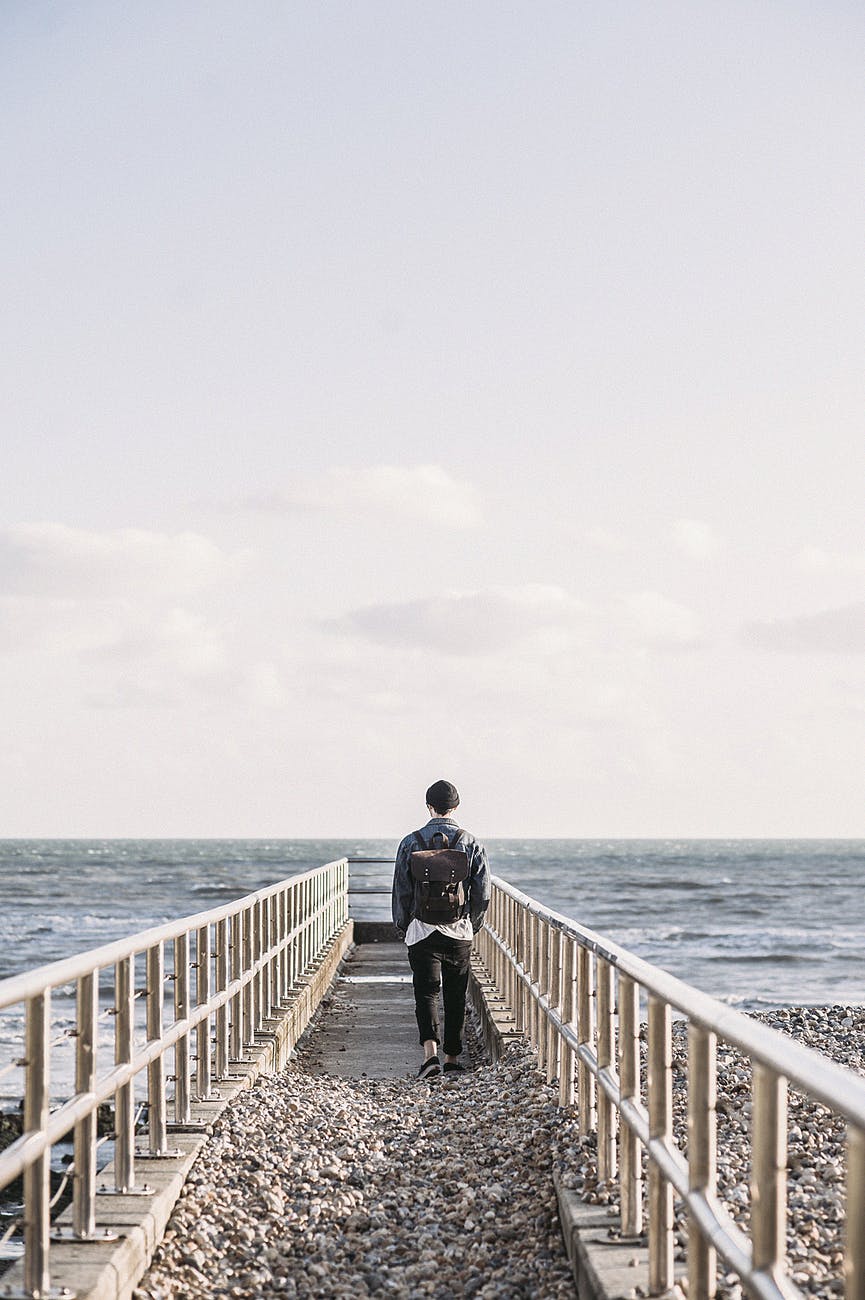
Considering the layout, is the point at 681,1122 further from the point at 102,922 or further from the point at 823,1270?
the point at 102,922

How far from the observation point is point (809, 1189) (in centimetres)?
636

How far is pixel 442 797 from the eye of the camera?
380 inches

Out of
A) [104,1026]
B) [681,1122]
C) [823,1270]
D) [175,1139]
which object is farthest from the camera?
[104,1026]

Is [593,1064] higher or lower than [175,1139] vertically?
Answer: higher

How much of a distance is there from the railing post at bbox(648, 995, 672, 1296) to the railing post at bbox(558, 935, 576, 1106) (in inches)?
103

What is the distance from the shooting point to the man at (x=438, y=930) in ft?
31.6

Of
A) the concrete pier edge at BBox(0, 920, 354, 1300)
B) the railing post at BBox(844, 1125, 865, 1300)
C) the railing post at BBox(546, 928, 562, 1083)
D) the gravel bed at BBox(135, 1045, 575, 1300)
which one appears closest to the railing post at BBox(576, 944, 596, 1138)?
the gravel bed at BBox(135, 1045, 575, 1300)

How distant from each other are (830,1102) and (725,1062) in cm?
841

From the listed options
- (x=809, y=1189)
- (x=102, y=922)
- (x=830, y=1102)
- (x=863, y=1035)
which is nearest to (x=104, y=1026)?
(x=863, y=1035)

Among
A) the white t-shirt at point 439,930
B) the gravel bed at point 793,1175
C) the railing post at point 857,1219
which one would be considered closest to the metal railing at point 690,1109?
the railing post at point 857,1219

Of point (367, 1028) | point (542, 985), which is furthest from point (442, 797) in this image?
point (367, 1028)

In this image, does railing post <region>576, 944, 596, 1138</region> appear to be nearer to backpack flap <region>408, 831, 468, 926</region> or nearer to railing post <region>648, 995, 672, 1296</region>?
railing post <region>648, 995, 672, 1296</region>

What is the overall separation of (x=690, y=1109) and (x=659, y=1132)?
0.54 metres

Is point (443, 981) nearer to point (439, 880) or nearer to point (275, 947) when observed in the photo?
point (439, 880)
